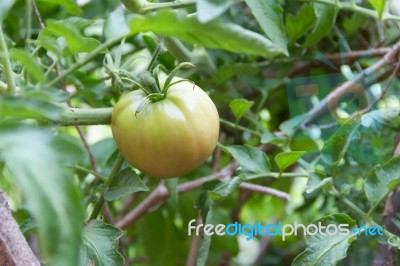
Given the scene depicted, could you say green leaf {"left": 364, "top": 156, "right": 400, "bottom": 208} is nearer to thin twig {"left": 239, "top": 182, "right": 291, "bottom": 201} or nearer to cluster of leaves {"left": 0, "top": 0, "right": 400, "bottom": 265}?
cluster of leaves {"left": 0, "top": 0, "right": 400, "bottom": 265}

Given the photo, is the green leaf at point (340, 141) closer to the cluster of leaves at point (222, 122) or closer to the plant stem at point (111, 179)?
the cluster of leaves at point (222, 122)

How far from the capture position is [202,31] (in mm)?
403

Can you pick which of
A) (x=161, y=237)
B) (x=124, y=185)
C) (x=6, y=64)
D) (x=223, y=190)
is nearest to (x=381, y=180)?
(x=223, y=190)

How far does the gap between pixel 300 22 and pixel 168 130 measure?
1.20ft

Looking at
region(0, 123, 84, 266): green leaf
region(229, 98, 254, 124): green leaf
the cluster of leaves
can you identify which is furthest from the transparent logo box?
region(0, 123, 84, 266): green leaf

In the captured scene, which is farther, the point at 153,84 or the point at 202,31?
the point at 153,84

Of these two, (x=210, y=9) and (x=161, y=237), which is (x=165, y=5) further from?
(x=161, y=237)

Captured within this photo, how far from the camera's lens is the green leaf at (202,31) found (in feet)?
1.31

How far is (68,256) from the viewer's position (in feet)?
1.04

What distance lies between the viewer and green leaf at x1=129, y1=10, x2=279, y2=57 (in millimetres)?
398

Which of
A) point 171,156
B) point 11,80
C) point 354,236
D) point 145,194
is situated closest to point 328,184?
point 354,236

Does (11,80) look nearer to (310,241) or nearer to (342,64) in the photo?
(310,241)

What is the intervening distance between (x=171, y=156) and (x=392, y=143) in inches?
16.7

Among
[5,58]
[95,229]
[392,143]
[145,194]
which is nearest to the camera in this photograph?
[5,58]
